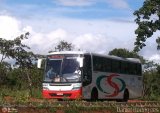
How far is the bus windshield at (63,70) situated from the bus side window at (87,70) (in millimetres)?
489

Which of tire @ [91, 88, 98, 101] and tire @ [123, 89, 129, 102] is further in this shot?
tire @ [123, 89, 129, 102]

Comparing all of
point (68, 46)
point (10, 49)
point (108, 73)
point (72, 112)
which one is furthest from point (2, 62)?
point (72, 112)

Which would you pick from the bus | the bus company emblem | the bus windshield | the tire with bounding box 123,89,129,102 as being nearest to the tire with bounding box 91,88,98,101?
the bus

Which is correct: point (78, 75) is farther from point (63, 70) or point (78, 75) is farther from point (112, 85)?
point (112, 85)

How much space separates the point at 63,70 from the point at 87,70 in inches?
55.8

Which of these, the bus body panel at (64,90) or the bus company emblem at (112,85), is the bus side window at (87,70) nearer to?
the bus body panel at (64,90)

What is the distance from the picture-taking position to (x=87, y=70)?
1022 inches

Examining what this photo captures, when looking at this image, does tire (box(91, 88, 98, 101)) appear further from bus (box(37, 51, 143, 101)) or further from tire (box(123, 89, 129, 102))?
tire (box(123, 89, 129, 102))

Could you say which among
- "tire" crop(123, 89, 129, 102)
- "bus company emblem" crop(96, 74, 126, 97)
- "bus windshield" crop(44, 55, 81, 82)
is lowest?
"tire" crop(123, 89, 129, 102)

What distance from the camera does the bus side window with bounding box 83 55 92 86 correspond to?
84.1ft

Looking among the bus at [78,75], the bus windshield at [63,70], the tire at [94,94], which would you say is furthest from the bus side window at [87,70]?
the tire at [94,94]

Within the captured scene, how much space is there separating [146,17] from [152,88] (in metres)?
11.8

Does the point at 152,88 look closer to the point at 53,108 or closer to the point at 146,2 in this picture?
the point at 146,2

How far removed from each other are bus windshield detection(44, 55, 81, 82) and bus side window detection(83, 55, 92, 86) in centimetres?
49
